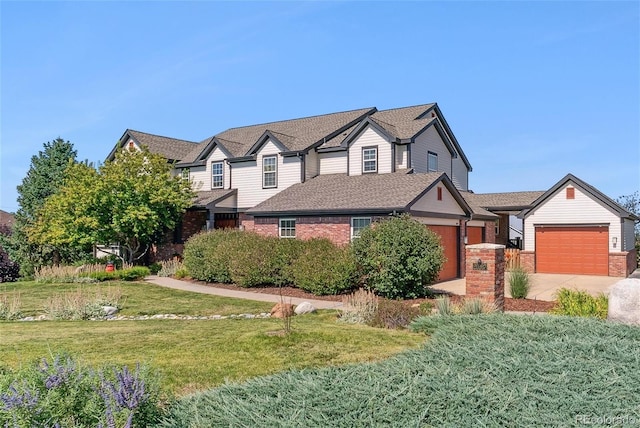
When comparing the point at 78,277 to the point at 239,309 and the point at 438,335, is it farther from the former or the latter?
the point at 438,335

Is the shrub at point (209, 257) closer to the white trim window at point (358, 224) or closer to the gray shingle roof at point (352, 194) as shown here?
the gray shingle roof at point (352, 194)

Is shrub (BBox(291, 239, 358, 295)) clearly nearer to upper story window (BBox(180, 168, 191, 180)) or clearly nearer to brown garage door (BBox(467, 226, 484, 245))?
brown garage door (BBox(467, 226, 484, 245))

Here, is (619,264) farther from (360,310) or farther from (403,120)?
(360,310)

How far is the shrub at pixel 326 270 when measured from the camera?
16.7 meters

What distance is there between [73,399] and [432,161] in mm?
24827

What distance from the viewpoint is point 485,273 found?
12203 mm

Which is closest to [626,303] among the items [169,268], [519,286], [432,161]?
[519,286]

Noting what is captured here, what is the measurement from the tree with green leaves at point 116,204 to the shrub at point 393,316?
16.5 m

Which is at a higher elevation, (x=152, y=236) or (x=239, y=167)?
(x=239, y=167)

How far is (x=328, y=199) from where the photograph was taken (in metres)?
21.5

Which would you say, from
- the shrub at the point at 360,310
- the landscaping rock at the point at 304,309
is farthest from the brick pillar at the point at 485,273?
the landscaping rock at the point at 304,309

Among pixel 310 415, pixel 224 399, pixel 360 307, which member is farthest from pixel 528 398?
pixel 360 307

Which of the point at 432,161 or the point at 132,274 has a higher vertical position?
the point at 432,161

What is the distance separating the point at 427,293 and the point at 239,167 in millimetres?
15660
